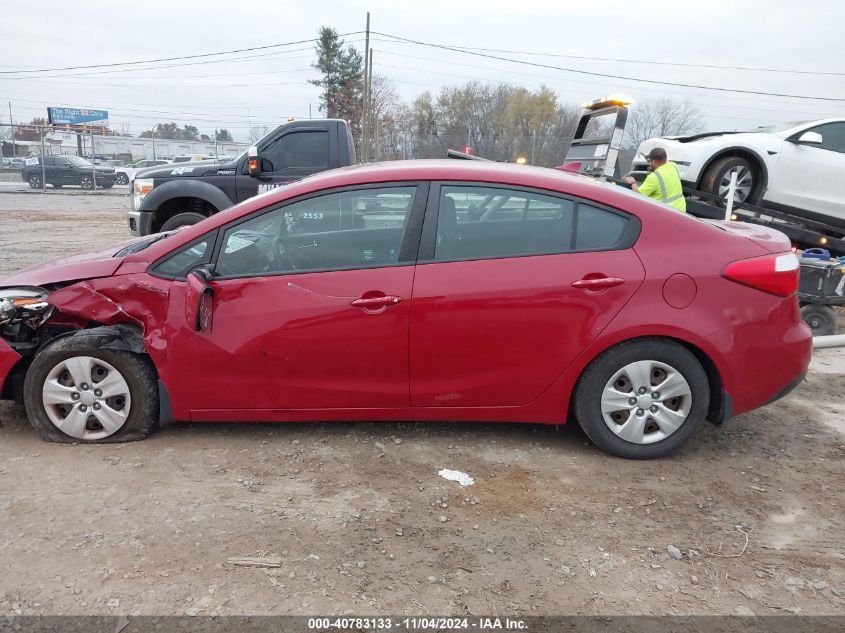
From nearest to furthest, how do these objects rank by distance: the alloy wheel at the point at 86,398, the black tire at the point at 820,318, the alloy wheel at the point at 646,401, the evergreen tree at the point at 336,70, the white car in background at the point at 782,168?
the alloy wheel at the point at 646,401
the alloy wheel at the point at 86,398
the black tire at the point at 820,318
the white car in background at the point at 782,168
the evergreen tree at the point at 336,70

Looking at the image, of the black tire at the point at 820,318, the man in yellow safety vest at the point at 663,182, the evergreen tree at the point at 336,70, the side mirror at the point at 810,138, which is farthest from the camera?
the evergreen tree at the point at 336,70

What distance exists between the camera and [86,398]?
354cm

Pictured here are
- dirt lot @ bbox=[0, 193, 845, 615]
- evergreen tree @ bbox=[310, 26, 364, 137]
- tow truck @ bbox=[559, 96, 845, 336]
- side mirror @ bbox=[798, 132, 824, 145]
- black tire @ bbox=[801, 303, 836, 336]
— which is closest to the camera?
dirt lot @ bbox=[0, 193, 845, 615]

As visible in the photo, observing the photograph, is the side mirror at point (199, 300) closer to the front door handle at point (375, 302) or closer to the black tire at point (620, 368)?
the front door handle at point (375, 302)

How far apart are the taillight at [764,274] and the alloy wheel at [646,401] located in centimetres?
60

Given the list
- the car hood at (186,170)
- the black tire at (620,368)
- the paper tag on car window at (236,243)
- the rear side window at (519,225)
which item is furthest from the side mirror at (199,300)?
the car hood at (186,170)

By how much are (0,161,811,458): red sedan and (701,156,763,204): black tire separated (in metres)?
5.35

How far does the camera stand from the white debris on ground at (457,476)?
3.28 meters

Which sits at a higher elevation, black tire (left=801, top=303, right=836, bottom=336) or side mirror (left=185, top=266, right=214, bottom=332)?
side mirror (left=185, top=266, right=214, bottom=332)

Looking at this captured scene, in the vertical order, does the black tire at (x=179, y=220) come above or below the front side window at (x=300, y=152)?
below

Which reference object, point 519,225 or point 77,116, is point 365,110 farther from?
point 77,116

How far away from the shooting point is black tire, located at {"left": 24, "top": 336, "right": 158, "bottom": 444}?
11.4 feet

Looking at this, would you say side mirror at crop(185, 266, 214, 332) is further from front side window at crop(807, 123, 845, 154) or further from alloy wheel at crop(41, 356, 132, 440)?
front side window at crop(807, 123, 845, 154)

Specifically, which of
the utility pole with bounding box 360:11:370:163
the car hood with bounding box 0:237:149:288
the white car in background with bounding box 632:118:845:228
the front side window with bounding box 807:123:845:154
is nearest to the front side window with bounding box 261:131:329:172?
the car hood with bounding box 0:237:149:288
